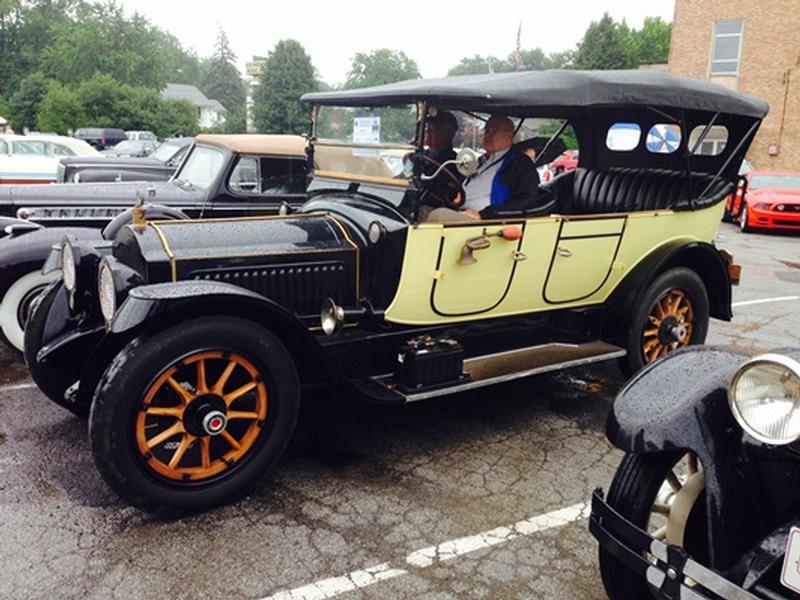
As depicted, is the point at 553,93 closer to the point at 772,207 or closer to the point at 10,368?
the point at 10,368

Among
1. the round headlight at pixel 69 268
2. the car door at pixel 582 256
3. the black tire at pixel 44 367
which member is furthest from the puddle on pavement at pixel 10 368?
the car door at pixel 582 256

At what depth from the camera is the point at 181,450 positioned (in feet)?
10.3

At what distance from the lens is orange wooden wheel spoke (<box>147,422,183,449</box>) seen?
305 cm

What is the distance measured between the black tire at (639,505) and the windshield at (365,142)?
2008 millimetres

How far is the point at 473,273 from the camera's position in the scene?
3.93 metres

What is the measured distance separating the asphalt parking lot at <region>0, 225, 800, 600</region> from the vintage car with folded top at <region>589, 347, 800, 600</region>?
580 millimetres

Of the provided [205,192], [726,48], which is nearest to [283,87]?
[726,48]

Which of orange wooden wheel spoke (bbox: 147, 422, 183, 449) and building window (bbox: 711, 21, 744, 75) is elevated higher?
building window (bbox: 711, 21, 744, 75)

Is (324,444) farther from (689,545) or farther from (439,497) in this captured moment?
(689,545)

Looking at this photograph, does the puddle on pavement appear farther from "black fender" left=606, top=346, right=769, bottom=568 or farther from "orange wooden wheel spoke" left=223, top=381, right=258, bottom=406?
Answer: "black fender" left=606, top=346, right=769, bottom=568

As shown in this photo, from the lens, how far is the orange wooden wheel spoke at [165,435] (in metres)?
3.05

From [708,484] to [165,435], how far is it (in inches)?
84.2

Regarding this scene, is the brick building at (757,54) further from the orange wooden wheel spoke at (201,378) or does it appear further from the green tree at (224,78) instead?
the green tree at (224,78)

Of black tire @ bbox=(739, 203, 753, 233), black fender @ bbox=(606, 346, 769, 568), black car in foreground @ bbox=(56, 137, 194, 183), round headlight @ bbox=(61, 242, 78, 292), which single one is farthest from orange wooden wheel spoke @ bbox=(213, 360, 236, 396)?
black tire @ bbox=(739, 203, 753, 233)
